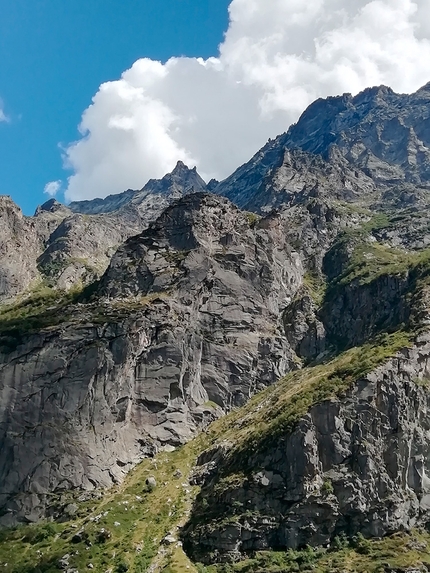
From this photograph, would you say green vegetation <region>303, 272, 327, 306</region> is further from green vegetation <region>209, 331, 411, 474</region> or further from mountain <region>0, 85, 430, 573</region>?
green vegetation <region>209, 331, 411, 474</region>

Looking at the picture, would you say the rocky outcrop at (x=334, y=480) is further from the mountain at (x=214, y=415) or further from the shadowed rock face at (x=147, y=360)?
the shadowed rock face at (x=147, y=360)

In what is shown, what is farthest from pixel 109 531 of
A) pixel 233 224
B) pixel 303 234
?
pixel 303 234

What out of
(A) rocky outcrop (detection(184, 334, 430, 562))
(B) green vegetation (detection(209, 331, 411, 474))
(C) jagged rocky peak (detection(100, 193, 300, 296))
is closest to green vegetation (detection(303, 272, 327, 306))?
(C) jagged rocky peak (detection(100, 193, 300, 296))

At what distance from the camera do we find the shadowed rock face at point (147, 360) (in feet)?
320

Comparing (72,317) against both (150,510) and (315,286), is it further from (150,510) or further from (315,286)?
(315,286)

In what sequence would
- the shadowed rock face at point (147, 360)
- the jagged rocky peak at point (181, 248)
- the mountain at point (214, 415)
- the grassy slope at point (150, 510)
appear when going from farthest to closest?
the jagged rocky peak at point (181, 248) < the shadowed rock face at point (147, 360) < the grassy slope at point (150, 510) < the mountain at point (214, 415)

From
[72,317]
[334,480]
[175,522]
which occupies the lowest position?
[334,480]

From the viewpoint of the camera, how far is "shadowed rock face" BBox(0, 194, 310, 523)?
9744 centimetres

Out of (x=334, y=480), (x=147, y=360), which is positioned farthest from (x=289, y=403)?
(x=147, y=360)

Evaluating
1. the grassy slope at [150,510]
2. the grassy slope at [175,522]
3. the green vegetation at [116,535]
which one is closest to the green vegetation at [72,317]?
the grassy slope at [175,522]

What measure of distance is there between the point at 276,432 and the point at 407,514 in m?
19.9

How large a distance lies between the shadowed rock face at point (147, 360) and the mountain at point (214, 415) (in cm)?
32

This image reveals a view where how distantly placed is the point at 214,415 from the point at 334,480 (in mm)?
39140

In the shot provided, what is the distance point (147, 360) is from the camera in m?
114
